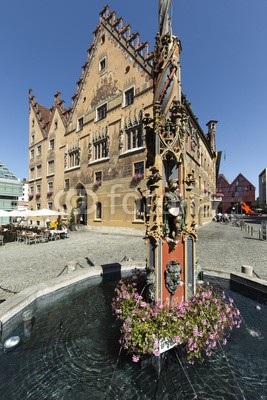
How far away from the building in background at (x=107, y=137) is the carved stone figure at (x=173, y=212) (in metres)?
11.2

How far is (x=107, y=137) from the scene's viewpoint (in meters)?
21.7

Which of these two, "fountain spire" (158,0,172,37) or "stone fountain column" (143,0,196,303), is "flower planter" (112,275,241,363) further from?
"fountain spire" (158,0,172,37)

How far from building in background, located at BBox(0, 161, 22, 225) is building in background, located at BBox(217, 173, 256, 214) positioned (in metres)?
66.5

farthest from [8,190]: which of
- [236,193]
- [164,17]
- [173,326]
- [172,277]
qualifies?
[236,193]

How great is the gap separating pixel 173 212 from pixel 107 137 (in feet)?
65.3

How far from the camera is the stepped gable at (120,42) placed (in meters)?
18.0

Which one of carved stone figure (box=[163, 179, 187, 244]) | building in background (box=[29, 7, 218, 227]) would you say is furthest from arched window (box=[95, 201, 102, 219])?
carved stone figure (box=[163, 179, 187, 244])

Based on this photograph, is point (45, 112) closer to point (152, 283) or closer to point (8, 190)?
point (8, 190)

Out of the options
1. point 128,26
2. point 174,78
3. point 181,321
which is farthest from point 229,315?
point 128,26

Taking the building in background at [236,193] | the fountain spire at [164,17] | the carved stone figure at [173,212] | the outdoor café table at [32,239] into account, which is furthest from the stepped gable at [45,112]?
the building in background at [236,193]

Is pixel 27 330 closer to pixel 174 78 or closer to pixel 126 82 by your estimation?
pixel 174 78

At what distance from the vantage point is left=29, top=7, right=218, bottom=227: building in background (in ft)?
61.5

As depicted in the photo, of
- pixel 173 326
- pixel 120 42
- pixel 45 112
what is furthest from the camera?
pixel 45 112

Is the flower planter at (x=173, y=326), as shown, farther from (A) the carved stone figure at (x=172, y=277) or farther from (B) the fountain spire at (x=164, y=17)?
(B) the fountain spire at (x=164, y=17)
